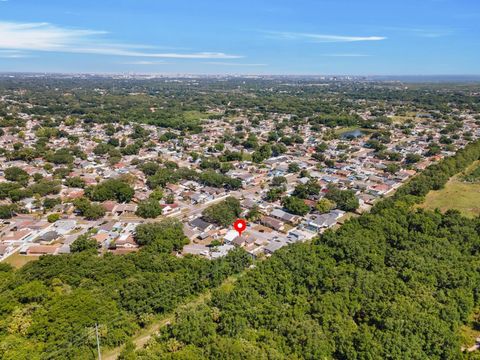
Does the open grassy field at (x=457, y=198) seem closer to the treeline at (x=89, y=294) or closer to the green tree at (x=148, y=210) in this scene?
the treeline at (x=89, y=294)

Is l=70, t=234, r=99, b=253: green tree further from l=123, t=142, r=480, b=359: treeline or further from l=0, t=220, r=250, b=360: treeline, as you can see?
l=123, t=142, r=480, b=359: treeline

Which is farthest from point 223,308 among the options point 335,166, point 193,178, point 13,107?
point 13,107

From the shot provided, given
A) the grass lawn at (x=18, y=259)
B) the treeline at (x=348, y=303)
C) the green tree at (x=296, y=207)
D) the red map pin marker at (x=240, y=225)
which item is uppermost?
the treeline at (x=348, y=303)

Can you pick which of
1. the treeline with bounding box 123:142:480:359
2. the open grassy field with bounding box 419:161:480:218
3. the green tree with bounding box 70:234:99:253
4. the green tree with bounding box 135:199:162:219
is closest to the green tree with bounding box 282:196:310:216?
the treeline with bounding box 123:142:480:359

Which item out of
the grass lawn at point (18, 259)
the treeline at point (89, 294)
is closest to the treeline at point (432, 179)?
the treeline at point (89, 294)

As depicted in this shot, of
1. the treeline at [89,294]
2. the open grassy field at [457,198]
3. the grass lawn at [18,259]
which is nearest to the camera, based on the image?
the treeline at [89,294]

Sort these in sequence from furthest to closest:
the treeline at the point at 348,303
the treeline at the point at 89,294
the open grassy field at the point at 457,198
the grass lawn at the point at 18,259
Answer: the open grassy field at the point at 457,198 < the grass lawn at the point at 18,259 < the treeline at the point at 89,294 < the treeline at the point at 348,303
